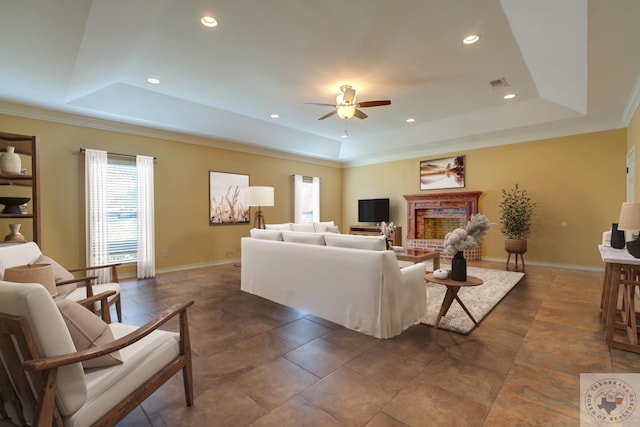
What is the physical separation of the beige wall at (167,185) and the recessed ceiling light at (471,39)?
4.99 meters

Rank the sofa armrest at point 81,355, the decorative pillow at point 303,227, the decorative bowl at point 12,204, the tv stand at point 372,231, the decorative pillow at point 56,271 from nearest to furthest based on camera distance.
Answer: the sofa armrest at point 81,355 < the decorative pillow at point 56,271 < the decorative bowl at point 12,204 < the decorative pillow at point 303,227 < the tv stand at point 372,231

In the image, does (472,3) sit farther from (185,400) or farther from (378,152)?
(378,152)

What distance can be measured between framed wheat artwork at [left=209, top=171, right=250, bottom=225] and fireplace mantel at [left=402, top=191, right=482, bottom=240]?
4150 mm

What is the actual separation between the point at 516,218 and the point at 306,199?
197 inches

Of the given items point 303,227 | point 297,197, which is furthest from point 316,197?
point 303,227

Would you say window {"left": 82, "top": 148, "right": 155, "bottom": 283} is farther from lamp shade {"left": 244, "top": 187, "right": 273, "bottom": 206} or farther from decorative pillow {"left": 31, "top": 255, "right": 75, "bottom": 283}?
decorative pillow {"left": 31, "top": 255, "right": 75, "bottom": 283}

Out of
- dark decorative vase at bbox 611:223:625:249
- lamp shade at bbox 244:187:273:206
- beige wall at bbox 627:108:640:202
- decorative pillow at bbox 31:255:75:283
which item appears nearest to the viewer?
decorative pillow at bbox 31:255:75:283

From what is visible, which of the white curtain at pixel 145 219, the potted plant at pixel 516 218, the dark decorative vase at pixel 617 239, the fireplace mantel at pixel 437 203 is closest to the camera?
the dark decorative vase at pixel 617 239

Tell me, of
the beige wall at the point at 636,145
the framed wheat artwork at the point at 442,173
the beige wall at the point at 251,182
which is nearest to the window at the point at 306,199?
the beige wall at the point at 251,182

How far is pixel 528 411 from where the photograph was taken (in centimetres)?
170

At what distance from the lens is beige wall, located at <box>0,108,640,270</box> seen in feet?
14.6

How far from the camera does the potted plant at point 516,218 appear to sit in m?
5.48

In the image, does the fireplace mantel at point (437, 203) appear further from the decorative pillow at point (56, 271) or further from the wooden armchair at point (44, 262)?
the decorative pillow at point (56, 271)

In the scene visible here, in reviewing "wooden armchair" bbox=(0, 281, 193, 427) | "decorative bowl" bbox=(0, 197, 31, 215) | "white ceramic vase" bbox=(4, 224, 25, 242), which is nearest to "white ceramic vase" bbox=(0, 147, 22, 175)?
"decorative bowl" bbox=(0, 197, 31, 215)
